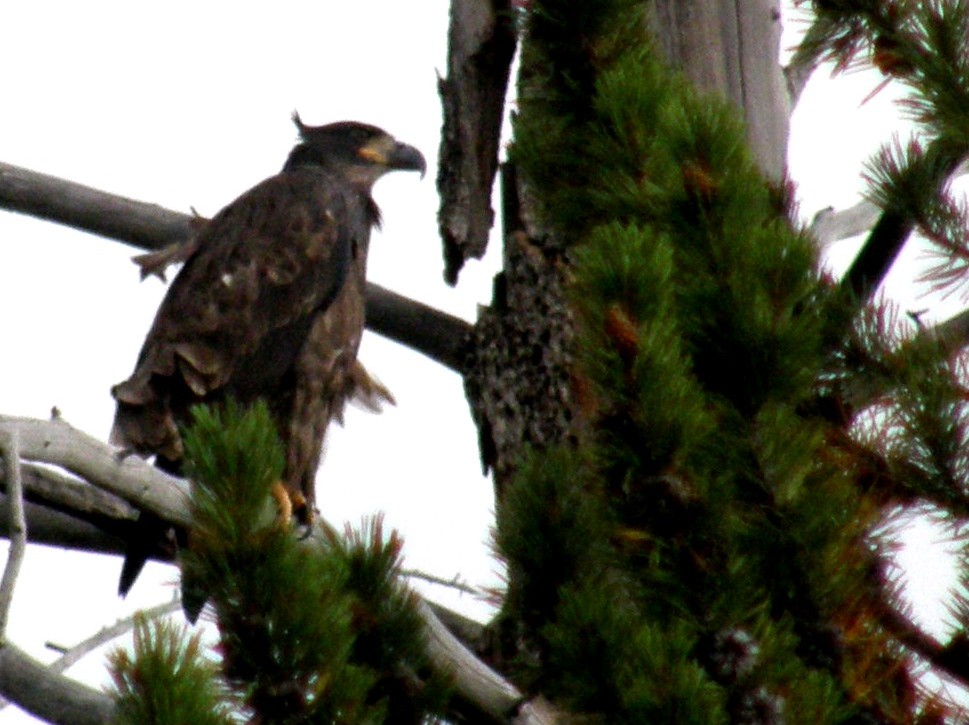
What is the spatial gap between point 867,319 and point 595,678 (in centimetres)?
102

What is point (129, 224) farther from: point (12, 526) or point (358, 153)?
point (12, 526)

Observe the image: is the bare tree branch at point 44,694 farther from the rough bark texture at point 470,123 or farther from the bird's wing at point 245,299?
the rough bark texture at point 470,123

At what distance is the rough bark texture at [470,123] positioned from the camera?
5.07m

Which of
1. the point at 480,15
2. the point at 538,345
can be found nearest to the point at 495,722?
the point at 538,345

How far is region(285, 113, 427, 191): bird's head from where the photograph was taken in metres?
6.82

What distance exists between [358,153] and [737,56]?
8.56 feet

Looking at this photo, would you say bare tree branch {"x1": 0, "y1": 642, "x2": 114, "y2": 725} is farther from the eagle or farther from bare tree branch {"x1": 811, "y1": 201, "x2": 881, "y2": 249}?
bare tree branch {"x1": 811, "y1": 201, "x2": 881, "y2": 249}

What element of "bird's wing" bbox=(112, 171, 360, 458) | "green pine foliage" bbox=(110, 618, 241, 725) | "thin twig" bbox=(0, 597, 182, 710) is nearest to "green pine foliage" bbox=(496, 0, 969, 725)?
"green pine foliage" bbox=(110, 618, 241, 725)

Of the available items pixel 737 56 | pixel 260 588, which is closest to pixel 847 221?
pixel 737 56

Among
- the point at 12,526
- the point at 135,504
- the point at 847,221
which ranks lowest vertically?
the point at 12,526

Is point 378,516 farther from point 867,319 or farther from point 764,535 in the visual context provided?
point 867,319

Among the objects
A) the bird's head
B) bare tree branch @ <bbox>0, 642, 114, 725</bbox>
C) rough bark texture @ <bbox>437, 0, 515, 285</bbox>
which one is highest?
the bird's head

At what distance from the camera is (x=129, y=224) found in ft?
17.3

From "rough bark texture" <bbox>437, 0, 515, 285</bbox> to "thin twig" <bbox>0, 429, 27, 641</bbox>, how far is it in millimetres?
2451
